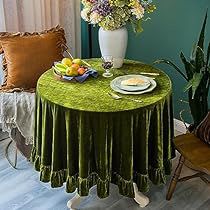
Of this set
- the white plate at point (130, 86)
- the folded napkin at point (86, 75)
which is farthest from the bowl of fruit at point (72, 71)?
the white plate at point (130, 86)

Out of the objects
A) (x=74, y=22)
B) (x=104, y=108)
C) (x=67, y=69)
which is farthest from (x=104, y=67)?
(x=74, y=22)

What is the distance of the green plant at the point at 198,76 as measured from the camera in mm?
2223

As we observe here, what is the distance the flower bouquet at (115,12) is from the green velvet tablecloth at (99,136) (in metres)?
0.36

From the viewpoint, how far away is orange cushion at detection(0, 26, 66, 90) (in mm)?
2518

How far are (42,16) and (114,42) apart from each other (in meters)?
1.00

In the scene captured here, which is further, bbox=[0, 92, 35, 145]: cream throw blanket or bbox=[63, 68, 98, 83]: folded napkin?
bbox=[0, 92, 35, 145]: cream throw blanket

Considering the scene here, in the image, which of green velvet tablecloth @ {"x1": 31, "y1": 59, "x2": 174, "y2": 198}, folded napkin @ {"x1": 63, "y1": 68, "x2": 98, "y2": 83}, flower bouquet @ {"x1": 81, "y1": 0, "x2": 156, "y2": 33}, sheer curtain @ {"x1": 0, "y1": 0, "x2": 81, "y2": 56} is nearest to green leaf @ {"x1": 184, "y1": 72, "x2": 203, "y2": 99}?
green velvet tablecloth @ {"x1": 31, "y1": 59, "x2": 174, "y2": 198}

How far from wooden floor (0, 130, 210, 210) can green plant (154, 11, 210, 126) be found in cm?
47

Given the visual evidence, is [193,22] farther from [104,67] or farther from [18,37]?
[18,37]

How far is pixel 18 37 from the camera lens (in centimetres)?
254

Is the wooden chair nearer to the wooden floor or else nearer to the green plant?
the wooden floor

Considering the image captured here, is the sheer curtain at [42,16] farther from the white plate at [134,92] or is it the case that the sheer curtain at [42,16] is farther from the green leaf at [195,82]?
the green leaf at [195,82]

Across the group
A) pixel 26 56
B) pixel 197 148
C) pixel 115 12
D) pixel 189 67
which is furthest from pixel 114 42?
pixel 197 148

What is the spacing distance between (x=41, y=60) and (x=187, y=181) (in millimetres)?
1312
